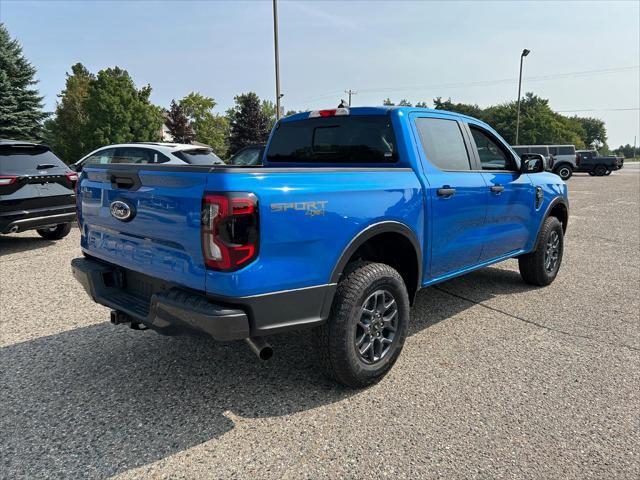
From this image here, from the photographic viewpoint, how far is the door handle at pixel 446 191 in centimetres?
354

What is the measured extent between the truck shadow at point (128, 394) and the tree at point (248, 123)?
49011 millimetres

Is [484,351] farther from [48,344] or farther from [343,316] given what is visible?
[48,344]

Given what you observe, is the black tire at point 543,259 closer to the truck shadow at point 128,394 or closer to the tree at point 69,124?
the truck shadow at point 128,394

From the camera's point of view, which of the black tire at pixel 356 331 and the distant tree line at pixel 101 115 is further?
the distant tree line at pixel 101 115

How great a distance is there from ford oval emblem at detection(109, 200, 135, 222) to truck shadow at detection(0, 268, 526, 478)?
1.15m

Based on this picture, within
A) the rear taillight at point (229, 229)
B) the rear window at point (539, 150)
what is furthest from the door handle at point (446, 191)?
the rear window at point (539, 150)

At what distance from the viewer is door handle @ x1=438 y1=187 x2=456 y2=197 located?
3543mm

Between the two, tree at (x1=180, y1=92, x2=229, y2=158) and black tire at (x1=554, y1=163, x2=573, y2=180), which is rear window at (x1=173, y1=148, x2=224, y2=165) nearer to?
black tire at (x1=554, y1=163, x2=573, y2=180)

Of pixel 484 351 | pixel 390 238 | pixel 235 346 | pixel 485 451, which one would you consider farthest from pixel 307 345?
pixel 485 451

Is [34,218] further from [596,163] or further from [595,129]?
[595,129]

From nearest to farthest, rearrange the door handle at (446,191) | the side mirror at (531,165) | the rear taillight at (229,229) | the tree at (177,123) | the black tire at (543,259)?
the rear taillight at (229,229), the door handle at (446,191), the side mirror at (531,165), the black tire at (543,259), the tree at (177,123)

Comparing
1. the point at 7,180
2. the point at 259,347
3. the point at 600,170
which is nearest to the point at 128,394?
the point at 259,347

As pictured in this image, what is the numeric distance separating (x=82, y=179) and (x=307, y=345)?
214 centimetres

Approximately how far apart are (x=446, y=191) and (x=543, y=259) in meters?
2.39
